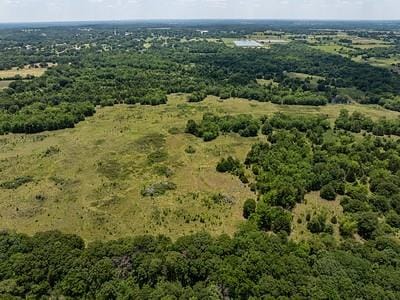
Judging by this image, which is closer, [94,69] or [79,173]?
[79,173]

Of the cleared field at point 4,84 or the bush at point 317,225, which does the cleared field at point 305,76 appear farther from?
the cleared field at point 4,84

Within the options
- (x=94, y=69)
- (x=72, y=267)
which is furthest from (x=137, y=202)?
(x=94, y=69)

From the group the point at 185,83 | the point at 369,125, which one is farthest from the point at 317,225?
the point at 185,83

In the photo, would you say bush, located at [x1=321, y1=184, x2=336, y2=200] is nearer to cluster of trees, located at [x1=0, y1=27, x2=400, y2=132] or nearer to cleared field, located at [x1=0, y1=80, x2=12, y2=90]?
cluster of trees, located at [x1=0, y1=27, x2=400, y2=132]

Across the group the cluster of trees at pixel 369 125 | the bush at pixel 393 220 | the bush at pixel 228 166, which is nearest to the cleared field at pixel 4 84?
the bush at pixel 228 166

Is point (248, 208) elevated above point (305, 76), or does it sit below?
below

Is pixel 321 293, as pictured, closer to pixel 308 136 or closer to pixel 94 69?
pixel 308 136

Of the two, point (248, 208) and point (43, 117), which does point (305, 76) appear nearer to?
point (43, 117)
